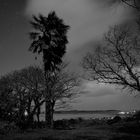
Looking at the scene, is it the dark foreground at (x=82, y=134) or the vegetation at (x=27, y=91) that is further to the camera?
the vegetation at (x=27, y=91)

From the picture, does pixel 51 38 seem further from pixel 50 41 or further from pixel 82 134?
pixel 82 134

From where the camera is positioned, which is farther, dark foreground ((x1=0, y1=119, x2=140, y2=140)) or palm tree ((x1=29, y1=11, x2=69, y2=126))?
palm tree ((x1=29, y1=11, x2=69, y2=126))

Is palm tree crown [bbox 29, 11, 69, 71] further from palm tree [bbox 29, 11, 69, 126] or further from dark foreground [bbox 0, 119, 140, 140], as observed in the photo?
dark foreground [bbox 0, 119, 140, 140]

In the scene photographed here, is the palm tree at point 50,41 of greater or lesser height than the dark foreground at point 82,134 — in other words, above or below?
above

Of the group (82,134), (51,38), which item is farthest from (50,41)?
(82,134)

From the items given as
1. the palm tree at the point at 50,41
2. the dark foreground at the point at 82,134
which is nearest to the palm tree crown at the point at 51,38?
the palm tree at the point at 50,41

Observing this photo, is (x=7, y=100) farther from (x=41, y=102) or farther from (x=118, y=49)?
(x=118, y=49)

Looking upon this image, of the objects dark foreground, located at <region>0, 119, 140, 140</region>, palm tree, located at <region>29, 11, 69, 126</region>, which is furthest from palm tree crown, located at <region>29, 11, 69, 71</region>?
dark foreground, located at <region>0, 119, 140, 140</region>

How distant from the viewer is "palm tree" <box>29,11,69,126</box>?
25.5 meters

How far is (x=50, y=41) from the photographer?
26.1m

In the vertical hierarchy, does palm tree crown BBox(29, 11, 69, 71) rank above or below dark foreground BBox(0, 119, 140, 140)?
above

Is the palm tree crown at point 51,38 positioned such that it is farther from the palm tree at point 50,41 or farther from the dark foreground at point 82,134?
the dark foreground at point 82,134

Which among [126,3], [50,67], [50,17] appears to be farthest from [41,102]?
[126,3]

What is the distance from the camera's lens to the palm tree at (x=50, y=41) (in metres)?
25.5
